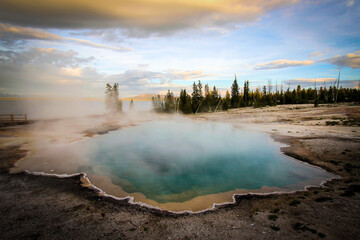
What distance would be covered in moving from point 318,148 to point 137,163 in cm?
1886

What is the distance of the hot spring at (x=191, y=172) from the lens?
460 inches

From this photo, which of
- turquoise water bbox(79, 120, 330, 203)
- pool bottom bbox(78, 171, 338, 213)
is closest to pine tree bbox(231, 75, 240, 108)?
turquoise water bbox(79, 120, 330, 203)

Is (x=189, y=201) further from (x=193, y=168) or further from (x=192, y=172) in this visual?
(x=193, y=168)

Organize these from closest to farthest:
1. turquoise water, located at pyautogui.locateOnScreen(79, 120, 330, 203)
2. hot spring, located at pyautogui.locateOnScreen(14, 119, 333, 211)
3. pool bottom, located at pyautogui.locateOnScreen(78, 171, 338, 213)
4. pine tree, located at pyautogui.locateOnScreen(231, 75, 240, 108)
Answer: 1. pool bottom, located at pyautogui.locateOnScreen(78, 171, 338, 213)
2. hot spring, located at pyautogui.locateOnScreen(14, 119, 333, 211)
3. turquoise water, located at pyautogui.locateOnScreen(79, 120, 330, 203)
4. pine tree, located at pyautogui.locateOnScreen(231, 75, 240, 108)

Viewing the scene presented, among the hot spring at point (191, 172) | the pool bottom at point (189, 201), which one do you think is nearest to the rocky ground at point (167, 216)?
the pool bottom at point (189, 201)

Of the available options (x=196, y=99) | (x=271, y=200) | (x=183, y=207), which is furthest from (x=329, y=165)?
(x=196, y=99)

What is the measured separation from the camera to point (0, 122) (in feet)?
124

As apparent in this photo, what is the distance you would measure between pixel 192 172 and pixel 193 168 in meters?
0.90

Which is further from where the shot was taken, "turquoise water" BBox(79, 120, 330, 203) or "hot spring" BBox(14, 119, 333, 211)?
"turquoise water" BBox(79, 120, 330, 203)

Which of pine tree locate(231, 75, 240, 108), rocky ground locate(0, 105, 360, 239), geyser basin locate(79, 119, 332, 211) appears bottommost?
geyser basin locate(79, 119, 332, 211)

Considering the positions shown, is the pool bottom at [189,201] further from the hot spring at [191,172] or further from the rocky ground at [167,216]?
the rocky ground at [167,216]

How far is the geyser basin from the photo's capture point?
38.5 ft

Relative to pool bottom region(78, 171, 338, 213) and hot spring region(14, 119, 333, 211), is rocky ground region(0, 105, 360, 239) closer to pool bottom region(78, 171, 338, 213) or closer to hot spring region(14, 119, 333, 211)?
pool bottom region(78, 171, 338, 213)

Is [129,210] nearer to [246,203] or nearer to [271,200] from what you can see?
[246,203]
